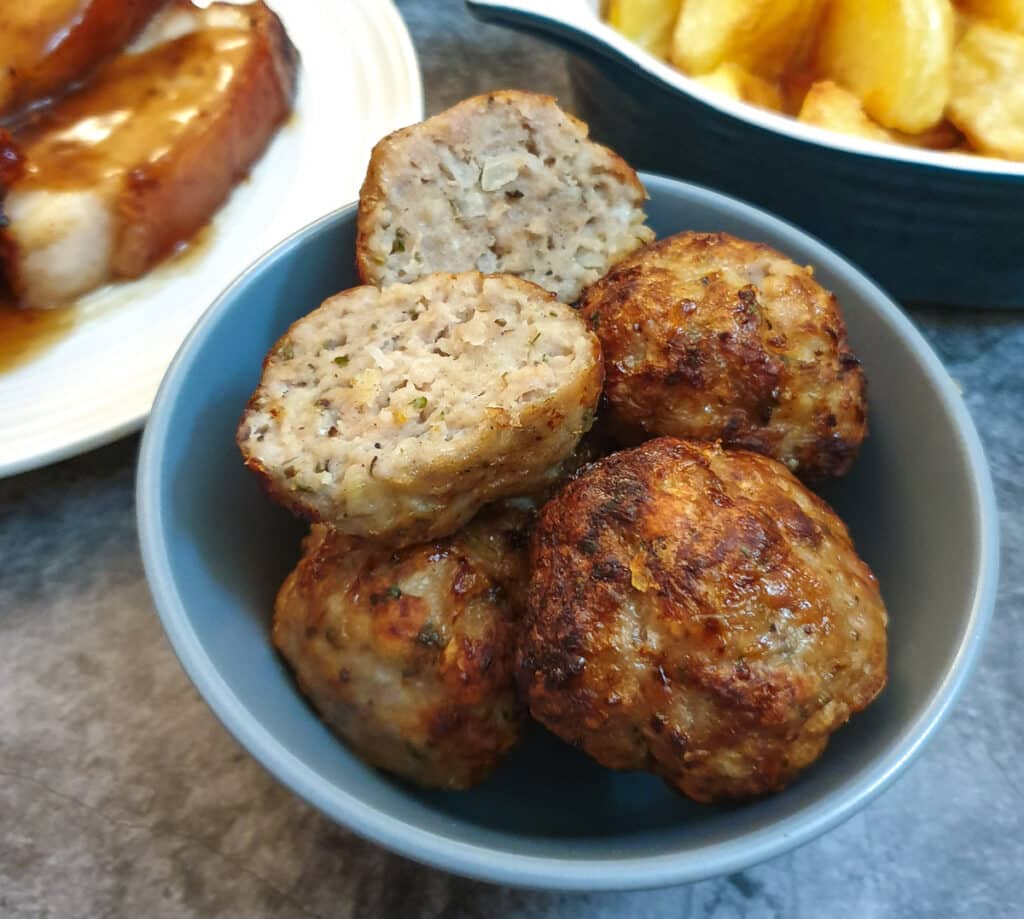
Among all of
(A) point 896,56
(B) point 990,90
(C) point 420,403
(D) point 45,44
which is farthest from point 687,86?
(D) point 45,44

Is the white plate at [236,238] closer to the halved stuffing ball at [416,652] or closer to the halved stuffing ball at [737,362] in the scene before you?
the halved stuffing ball at [416,652]

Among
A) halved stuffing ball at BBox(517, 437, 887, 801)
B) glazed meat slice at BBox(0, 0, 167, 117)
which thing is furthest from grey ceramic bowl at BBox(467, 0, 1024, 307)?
glazed meat slice at BBox(0, 0, 167, 117)

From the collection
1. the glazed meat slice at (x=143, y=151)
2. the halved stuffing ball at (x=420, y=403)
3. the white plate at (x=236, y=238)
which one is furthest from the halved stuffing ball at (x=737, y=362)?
the glazed meat slice at (x=143, y=151)

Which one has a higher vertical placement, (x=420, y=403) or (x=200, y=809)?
(x=420, y=403)

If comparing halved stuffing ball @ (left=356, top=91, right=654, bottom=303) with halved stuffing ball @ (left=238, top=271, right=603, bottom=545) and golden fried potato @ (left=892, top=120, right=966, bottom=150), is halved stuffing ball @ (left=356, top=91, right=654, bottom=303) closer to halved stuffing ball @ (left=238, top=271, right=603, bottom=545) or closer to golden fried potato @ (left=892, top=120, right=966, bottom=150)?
halved stuffing ball @ (left=238, top=271, right=603, bottom=545)

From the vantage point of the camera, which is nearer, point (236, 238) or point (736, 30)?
point (736, 30)

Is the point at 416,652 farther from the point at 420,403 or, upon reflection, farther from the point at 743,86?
the point at 743,86

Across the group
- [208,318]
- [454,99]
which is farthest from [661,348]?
[454,99]
